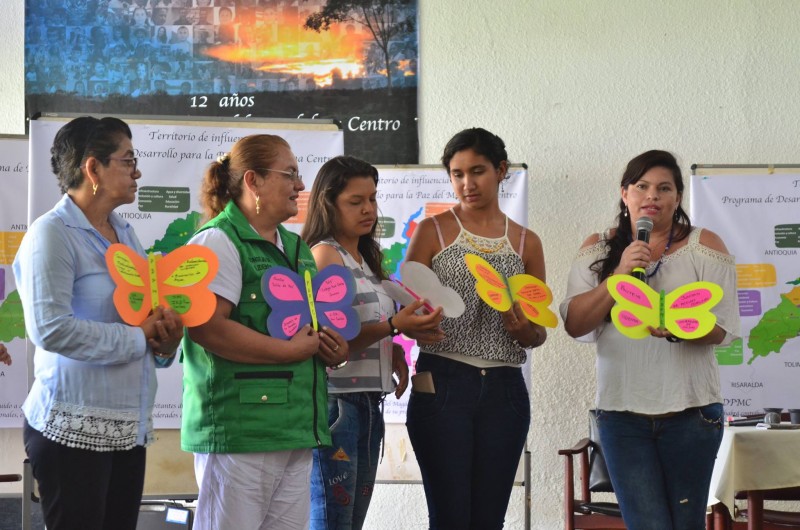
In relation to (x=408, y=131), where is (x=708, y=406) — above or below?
below

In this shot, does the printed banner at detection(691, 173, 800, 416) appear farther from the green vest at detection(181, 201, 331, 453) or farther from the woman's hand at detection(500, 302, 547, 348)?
the green vest at detection(181, 201, 331, 453)

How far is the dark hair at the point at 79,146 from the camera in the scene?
219 centimetres

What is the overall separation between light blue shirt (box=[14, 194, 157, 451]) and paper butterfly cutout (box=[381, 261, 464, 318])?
69cm

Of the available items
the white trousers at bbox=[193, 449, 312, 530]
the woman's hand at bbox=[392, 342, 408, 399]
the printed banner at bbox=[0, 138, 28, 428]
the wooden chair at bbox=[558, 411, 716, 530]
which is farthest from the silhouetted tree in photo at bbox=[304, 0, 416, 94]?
the white trousers at bbox=[193, 449, 312, 530]

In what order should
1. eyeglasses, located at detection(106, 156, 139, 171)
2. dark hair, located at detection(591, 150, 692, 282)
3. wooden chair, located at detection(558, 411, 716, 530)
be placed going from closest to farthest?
eyeglasses, located at detection(106, 156, 139, 171) < dark hair, located at detection(591, 150, 692, 282) < wooden chair, located at detection(558, 411, 716, 530)

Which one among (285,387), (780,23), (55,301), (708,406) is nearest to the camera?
(55,301)

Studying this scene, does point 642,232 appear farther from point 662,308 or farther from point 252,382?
point 252,382

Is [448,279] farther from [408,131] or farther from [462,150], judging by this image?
[408,131]

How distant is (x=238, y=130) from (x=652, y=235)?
2076 mm

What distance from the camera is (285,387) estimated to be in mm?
2158

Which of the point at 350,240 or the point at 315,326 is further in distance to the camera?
the point at 350,240

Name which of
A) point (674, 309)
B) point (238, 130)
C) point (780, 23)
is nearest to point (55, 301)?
point (674, 309)

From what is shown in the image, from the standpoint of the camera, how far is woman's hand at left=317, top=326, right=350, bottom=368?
224 cm

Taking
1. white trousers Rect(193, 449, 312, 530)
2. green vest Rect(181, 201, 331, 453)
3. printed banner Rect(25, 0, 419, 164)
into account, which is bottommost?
white trousers Rect(193, 449, 312, 530)
